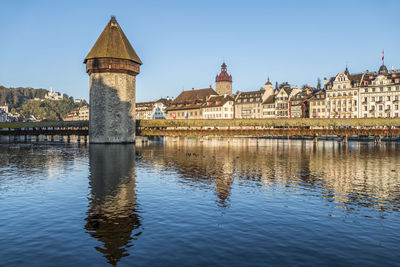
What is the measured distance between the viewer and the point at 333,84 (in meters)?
95.0

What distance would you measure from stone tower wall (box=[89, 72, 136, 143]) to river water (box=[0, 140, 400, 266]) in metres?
37.7

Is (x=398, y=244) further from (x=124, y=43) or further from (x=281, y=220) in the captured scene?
(x=124, y=43)

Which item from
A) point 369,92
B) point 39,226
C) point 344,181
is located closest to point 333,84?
point 369,92

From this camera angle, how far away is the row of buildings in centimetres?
8716

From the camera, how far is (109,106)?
59594mm

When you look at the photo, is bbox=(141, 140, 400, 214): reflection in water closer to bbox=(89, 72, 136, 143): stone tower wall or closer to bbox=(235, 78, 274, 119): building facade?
bbox=(89, 72, 136, 143): stone tower wall

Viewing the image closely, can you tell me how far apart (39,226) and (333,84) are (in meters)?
94.0

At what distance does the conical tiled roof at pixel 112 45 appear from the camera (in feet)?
192

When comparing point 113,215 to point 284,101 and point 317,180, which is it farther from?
point 284,101

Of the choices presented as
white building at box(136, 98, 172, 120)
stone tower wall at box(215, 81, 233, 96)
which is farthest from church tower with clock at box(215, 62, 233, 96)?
white building at box(136, 98, 172, 120)

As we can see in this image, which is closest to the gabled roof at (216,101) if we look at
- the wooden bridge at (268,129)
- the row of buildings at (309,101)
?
the row of buildings at (309,101)

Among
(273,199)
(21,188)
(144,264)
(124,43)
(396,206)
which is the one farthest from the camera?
(124,43)

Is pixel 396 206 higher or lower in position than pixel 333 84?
lower

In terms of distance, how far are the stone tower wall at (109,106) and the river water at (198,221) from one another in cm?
3766
